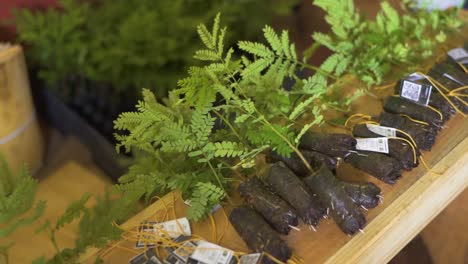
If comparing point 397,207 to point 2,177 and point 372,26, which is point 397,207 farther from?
point 2,177

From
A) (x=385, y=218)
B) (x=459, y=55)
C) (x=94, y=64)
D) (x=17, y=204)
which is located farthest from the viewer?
(x=94, y=64)

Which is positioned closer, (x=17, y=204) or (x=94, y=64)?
(x=17, y=204)

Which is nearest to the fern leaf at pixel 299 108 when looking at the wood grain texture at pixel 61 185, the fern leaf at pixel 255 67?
the fern leaf at pixel 255 67

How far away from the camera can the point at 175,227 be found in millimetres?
1042

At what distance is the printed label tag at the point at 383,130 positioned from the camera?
3.72ft

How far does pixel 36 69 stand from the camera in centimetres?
212

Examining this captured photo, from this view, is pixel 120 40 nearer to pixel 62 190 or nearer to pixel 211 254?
pixel 62 190

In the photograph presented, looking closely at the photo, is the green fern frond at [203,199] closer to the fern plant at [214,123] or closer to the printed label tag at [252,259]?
the fern plant at [214,123]

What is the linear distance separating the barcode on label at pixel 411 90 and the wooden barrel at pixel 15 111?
4.03 feet

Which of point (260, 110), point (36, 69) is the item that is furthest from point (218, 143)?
point (36, 69)

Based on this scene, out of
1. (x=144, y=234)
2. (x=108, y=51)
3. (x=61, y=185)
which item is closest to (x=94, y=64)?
(x=108, y=51)

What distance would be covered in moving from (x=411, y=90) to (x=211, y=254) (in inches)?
25.5

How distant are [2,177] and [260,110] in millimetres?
605

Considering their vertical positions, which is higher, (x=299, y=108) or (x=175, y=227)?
(x=299, y=108)
